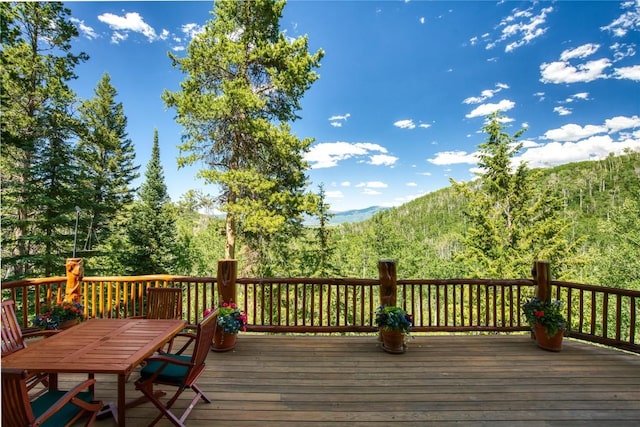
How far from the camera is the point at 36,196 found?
30.0ft

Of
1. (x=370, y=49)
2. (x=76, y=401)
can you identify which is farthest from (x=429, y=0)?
(x=76, y=401)

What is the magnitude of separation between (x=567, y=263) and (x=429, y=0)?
45.6 feet

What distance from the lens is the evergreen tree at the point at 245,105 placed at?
7.87 meters

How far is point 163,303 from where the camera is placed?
11.2 feet

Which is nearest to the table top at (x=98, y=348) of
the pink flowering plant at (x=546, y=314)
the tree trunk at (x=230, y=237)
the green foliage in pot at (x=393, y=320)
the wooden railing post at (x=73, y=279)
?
the wooden railing post at (x=73, y=279)

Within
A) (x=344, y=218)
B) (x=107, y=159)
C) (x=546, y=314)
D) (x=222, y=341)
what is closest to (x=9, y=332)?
(x=222, y=341)

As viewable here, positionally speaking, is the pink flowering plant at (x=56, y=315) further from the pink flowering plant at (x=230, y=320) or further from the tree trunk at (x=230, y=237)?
the tree trunk at (x=230, y=237)

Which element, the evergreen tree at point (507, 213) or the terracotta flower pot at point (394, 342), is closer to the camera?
the terracotta flower pot at point (394, 342)

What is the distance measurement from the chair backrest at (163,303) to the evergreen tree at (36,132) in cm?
850

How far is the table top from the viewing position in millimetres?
1962

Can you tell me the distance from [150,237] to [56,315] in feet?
41.0

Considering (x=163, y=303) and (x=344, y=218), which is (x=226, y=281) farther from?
(x=344, y=218)

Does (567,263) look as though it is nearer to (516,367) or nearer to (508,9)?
(508,9)

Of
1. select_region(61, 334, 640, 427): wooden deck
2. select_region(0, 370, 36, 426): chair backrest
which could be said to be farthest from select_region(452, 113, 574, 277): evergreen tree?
select_region(0, 370, 36, 426): chair backrest
